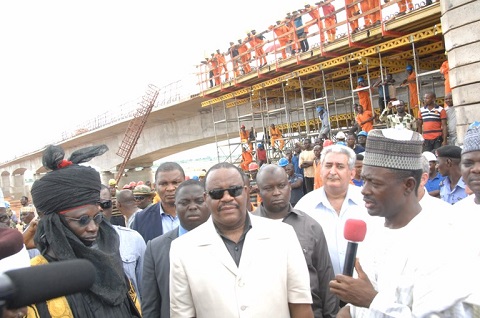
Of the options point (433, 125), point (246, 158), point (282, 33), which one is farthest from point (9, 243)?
point (246, 158)

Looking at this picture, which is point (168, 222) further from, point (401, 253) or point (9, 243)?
point (9, 243)

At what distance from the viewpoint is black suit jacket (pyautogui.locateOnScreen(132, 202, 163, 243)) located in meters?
4.11

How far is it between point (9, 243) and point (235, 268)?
1.36 metres

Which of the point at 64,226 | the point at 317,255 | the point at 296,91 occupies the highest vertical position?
the point at 296,91

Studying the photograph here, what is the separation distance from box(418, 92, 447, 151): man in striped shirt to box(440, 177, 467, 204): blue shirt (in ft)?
11.2

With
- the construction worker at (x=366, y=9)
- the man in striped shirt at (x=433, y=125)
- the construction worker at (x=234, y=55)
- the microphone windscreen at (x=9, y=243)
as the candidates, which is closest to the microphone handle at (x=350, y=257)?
the microphone windscreen at (x=9, y=243)

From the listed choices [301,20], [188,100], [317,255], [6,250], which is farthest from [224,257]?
[188,100]

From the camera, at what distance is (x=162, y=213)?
425 cm

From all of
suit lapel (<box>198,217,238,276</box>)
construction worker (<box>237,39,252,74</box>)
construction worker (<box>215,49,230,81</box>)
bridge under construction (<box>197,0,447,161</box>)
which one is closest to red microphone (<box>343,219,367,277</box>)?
suit lapel (<box>198,217,238,276</box>)

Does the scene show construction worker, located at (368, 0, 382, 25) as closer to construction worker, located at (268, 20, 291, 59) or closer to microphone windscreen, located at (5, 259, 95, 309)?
construction worker, located at (268, 20, 291, 59)

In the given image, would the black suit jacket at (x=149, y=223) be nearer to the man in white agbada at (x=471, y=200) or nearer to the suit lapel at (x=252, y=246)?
the suit lapel at (x=252, y=246)

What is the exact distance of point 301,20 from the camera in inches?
518

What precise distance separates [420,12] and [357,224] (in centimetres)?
884

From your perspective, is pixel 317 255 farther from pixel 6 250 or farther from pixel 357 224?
pixel 6 250
